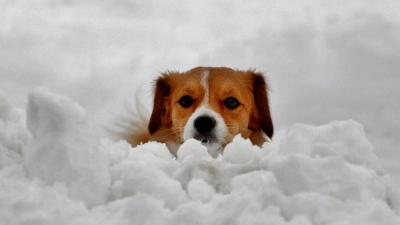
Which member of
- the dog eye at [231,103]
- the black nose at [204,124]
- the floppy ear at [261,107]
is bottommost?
the black nose at [204,124]

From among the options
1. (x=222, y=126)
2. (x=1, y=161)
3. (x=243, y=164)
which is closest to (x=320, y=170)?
(x=243, y=164)

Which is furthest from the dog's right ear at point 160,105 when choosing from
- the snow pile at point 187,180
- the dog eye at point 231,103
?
the snow pile at point 187,180

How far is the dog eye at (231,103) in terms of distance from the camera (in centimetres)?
622

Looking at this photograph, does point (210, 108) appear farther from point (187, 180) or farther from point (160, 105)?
point (187, 180)

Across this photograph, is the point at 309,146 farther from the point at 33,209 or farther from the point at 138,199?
the point at 33,209

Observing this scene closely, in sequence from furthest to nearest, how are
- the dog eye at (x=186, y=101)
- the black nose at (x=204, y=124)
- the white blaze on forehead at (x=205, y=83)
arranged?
the dog eye at (x=186, y=101) < the white blaze on forehead at (x=205, y=83) < the black nose at (x=204, y=124)

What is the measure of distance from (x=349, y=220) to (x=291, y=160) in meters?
0.43

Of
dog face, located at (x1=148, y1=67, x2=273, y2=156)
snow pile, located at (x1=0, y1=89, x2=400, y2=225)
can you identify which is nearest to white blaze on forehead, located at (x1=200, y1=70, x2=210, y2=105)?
dog face, located at (x1=148, y1=67, x2=273, y2=156)

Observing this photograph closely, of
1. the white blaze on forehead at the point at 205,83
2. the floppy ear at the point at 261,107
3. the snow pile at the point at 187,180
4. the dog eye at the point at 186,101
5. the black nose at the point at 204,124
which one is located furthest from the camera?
the floppy ear at the point at 261,107

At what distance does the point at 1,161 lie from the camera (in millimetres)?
3486

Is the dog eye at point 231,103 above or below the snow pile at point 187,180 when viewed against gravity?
above

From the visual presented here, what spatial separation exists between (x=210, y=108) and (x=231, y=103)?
0.31 meters

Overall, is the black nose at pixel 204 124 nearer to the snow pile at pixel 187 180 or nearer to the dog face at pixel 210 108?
the dog face at pixel 210 108

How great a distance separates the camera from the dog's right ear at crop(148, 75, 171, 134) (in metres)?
6.95
